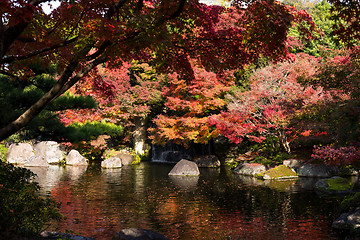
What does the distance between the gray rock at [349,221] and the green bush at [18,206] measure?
23.5 ft

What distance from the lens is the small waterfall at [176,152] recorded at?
90.2 ft

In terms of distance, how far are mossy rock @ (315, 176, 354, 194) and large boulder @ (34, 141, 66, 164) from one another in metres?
20.2

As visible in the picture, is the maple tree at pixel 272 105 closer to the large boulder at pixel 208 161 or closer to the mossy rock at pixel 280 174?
the mossy rock at pixel 280 174

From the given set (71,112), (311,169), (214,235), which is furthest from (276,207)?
(71,112)

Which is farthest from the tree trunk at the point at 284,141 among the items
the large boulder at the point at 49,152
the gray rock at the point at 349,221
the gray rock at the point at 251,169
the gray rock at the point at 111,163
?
the large boulder at the point at 49,152

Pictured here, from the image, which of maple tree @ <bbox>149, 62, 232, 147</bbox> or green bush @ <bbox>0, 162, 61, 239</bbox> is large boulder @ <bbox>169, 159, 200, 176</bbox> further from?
green bush @ <bbox>0, 162, 61, 239</bbox>

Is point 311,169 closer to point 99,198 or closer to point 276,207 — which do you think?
point 276,207

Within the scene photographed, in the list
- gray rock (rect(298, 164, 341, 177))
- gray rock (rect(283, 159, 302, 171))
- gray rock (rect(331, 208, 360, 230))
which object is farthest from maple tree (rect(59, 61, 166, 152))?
gray rock (rect(331, 208, 360, 230))

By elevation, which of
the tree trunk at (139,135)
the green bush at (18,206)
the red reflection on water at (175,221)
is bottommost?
the red reflection on water at (175,221)

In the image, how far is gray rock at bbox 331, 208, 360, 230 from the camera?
28.0 feet

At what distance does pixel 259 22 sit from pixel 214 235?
533 cm

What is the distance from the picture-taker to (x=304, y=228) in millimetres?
8930

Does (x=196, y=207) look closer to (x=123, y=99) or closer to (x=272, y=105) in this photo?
(x=272, y=105)

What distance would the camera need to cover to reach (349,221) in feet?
28.4
